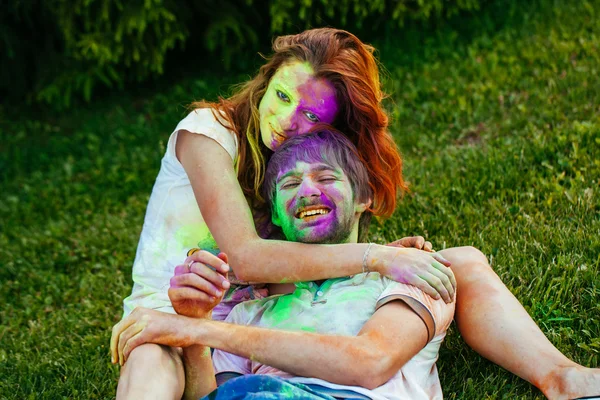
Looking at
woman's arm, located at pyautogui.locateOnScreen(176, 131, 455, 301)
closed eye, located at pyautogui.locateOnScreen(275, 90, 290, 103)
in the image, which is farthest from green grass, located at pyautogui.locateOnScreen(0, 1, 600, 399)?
closed eye, located at pyautogui.locateOnScreen(275, 90, 290, 103)

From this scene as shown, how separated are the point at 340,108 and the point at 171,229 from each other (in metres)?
0.96

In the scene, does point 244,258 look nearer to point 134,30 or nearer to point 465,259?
point 465,259

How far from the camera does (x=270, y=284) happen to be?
140 inches

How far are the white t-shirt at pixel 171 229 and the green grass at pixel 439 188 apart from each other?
0.53m

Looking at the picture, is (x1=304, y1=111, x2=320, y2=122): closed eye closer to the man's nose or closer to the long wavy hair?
the long wavy hair

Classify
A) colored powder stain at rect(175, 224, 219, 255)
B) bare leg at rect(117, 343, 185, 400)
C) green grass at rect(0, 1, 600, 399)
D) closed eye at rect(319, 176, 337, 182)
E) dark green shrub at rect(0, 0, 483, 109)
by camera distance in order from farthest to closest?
1. dark green shrub at rect(0, 0, 483, 109)
2. green grass at rect(0, 1, 600, 399)
3. colored powder stain at rect(175, 224, 219, 255)
4. closed eye at rect(319, 176, 337, 182)
5. bare leg at rect(117, 343, 185, 400)

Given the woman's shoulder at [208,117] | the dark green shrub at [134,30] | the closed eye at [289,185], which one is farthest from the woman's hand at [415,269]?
the dark green shrub at [134,30]

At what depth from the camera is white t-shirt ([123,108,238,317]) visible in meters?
3.56

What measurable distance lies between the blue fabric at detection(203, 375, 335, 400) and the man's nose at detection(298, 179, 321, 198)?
0.83m

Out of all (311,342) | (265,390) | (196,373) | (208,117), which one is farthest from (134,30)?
(265,390)

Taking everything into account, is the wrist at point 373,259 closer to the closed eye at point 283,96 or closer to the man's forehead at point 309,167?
the man's forehead at point 309,167

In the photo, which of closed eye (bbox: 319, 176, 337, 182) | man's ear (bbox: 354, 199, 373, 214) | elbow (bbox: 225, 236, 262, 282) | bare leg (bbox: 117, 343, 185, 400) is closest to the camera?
bare leg (bbox: 117, 343, 185, 400)

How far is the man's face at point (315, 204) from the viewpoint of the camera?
3297 millimetres

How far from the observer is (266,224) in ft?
12.1
